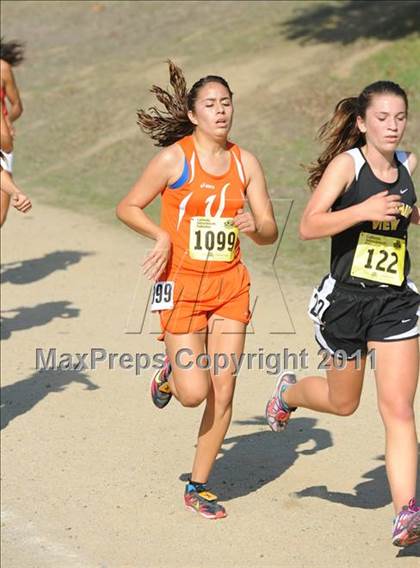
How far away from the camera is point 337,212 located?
6.21m

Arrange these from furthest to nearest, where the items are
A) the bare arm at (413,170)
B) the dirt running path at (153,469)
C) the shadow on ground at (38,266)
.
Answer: the shadow on ground at (38,266) → the dirt running path at (153,469) → the bare arm at (413,170)

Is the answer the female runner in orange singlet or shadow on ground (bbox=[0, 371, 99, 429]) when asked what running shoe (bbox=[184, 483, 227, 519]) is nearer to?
the female runner in orange singlet

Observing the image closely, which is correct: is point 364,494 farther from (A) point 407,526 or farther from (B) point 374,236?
(B) point 374,236

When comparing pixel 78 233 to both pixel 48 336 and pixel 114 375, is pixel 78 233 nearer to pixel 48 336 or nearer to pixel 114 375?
pixel 48 336

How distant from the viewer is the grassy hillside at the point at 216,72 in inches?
632

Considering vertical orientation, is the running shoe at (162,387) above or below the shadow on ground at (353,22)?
below

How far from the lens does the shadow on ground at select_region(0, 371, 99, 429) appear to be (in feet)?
30.1

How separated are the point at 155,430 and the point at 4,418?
1091 mm

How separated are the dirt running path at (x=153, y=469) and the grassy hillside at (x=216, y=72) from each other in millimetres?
2385

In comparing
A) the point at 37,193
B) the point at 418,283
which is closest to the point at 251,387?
the point at 418,283

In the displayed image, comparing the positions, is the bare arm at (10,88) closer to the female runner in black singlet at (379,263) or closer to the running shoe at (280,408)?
the running shoe at (280,408)

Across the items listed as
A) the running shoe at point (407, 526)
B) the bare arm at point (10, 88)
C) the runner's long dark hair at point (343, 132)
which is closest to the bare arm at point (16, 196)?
the runner's long dark hair at point (343, 132)

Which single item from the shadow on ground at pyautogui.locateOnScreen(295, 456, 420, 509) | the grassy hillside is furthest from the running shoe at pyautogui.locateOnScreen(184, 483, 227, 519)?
the grassy hillside

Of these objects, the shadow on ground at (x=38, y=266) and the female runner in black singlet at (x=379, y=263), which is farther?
the shadow on ground at (x=38, y=266)
